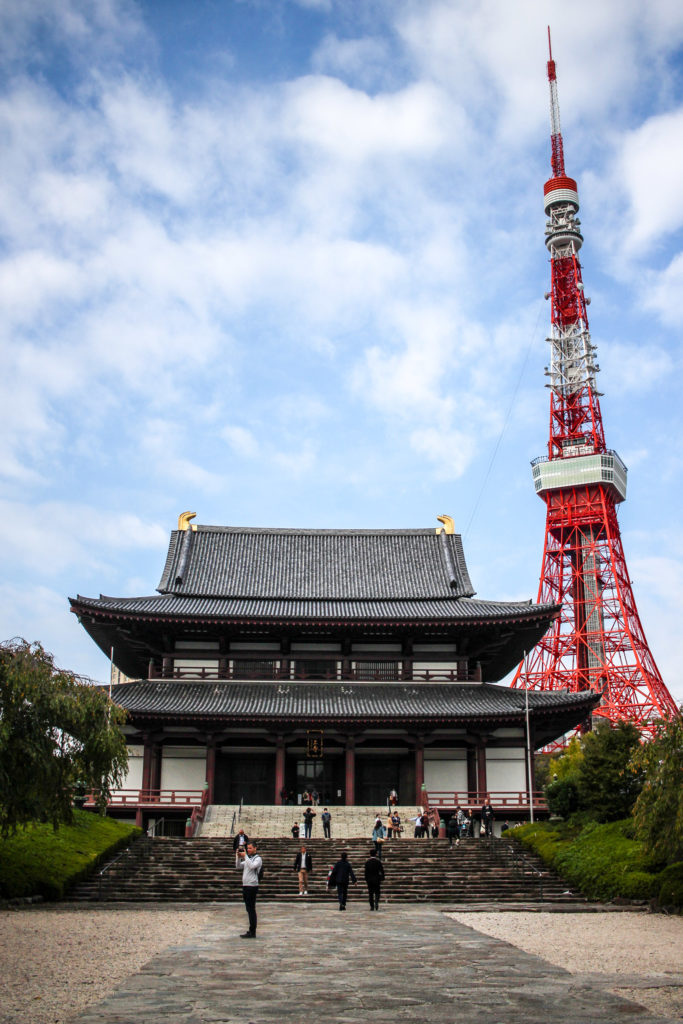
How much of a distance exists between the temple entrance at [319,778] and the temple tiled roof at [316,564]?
883 cm

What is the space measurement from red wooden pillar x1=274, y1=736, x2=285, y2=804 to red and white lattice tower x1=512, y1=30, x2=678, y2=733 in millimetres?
47120

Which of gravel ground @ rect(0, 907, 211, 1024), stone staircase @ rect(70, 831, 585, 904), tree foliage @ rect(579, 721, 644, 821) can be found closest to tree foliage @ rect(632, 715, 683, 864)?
stone staircase @ rect(70, 831, 585, 904)

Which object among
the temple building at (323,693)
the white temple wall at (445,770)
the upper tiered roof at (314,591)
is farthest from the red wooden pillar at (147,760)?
the white temple wall at (445,770)

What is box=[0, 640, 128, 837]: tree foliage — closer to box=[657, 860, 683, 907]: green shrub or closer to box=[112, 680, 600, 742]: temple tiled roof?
box=[112, 680, 600, 742]: temple tiled roof

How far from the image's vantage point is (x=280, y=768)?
41.5 metres

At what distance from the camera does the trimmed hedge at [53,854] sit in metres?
25.0

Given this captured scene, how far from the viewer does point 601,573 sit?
86500 mm

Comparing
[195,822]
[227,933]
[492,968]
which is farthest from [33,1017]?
[195,822]

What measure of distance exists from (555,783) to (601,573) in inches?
2135

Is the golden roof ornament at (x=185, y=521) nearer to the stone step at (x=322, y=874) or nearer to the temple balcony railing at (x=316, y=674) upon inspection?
the temple balcony railing at (x=316, y=674)

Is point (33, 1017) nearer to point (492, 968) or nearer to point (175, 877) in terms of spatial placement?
point (492, 968)

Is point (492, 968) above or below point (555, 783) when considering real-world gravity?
below

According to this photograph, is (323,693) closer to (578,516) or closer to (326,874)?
(326,874)

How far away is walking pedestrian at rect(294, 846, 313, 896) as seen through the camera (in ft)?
83.7
